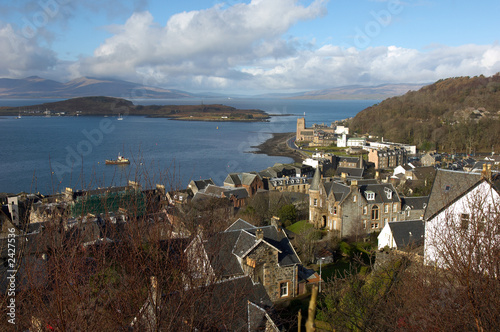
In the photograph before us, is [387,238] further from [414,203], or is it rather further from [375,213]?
[414,203]

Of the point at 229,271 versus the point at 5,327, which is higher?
the point at 5,327

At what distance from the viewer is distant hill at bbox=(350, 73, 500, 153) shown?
7175cm

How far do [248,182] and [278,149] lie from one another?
4413 cm

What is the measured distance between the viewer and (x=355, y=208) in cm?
2331

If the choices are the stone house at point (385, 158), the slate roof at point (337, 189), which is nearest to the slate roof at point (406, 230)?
the slate roof at point (337, 189)

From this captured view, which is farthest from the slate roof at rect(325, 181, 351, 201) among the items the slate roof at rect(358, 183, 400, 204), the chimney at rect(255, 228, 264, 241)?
the chimney at rect(255, 228, 264, 241)

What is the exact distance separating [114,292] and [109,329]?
2.79ft

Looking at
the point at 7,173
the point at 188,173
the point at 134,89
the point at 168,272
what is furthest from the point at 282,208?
the point at 134,89

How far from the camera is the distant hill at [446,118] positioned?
7175 cm

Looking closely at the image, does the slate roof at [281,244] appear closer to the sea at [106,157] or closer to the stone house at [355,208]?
the stone house at [355,208]

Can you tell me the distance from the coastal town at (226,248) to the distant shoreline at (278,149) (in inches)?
1387

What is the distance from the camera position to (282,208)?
25922mm

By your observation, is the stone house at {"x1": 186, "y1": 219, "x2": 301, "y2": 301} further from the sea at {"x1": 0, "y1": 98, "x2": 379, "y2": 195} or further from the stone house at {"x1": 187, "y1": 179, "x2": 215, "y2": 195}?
the sea at {"x1": 0, "y1": 98, "x2": 379, "y2": 195}

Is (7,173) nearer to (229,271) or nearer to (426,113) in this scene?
(229,271)
